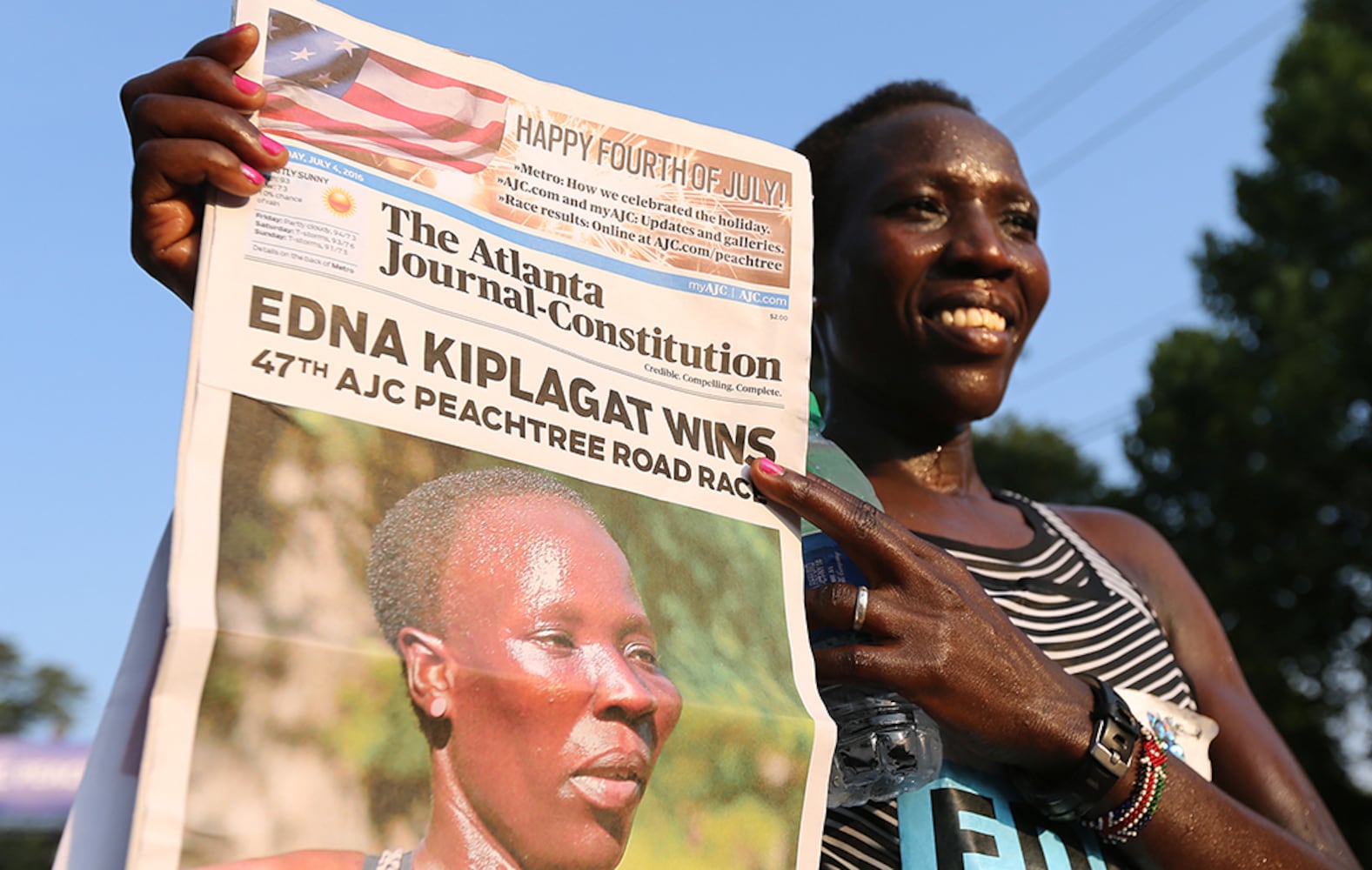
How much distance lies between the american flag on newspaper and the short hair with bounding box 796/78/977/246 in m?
0.82

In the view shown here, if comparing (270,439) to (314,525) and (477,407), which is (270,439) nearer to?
(314,525)

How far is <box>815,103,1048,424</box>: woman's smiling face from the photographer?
1.75m

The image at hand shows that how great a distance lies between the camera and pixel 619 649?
3.54 feet

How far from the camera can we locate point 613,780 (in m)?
1.04

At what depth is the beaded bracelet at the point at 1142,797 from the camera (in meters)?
1.37

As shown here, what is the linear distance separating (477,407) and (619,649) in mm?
241

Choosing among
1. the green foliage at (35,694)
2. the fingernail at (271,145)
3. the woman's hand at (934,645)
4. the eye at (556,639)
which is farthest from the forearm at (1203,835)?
the green foliage at (35,694)

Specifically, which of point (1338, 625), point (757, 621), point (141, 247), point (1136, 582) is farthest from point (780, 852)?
point (1338, 625)

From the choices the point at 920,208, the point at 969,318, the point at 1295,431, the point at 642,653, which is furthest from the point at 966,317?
the point at 1295,431

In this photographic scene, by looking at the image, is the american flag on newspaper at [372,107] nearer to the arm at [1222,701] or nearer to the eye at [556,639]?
the eye at [556,639]

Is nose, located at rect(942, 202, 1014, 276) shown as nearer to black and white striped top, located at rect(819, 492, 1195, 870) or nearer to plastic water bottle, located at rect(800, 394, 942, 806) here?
black and white striped top, located at rect(819, 492, 1195, 870)

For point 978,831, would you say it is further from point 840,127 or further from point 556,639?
point 840,127

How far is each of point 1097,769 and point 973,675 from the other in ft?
0.66

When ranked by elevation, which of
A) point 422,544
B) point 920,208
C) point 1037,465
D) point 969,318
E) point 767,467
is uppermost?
point 1037,465
